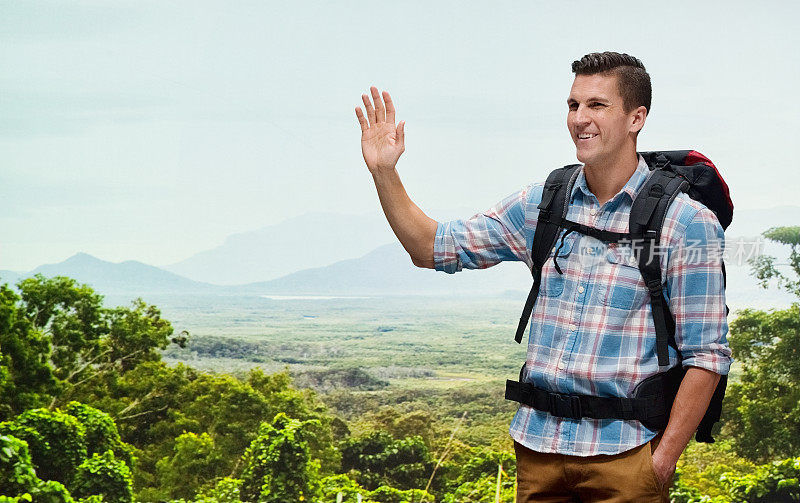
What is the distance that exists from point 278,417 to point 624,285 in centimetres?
342

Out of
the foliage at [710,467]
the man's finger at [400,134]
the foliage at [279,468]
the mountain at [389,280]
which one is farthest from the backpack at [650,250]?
the mountain at [389,280]

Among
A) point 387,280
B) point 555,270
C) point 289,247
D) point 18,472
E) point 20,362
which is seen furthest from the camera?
point 387,280

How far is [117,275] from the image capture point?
4652 mm

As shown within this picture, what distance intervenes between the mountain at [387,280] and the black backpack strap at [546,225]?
369cm

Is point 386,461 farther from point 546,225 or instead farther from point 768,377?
point 546,225

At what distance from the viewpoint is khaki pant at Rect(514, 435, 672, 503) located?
1.32 metres

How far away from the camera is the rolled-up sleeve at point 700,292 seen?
130 cm

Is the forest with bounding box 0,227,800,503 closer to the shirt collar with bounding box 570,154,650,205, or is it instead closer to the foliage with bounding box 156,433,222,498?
the foliage with bounding box 156,433,222,498

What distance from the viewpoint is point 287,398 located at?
4.66 meters

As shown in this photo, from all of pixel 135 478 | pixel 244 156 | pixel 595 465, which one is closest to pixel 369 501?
pixel 135 478

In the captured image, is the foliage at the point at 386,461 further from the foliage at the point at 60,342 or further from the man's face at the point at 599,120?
the man's face at the point at 599,120

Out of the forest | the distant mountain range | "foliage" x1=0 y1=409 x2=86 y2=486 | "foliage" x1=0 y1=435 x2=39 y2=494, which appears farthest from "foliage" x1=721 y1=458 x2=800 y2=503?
"foliage" x1=0 y1=435 x2=39 y2=494

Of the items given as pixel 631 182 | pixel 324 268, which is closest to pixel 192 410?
pixel 324 268

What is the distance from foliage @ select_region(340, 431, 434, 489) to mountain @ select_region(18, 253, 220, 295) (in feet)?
4.26
